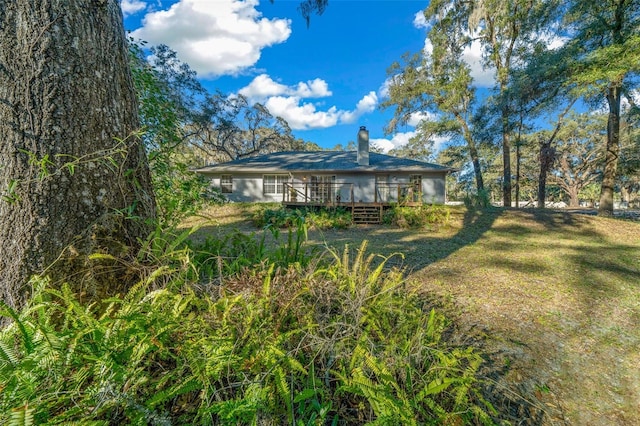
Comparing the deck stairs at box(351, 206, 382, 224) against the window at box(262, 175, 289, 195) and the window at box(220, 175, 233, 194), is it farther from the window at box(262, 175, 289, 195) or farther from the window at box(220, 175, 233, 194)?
the window at box(220, 175, 233, 194)

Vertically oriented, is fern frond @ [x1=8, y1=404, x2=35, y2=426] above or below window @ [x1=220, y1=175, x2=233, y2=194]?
below

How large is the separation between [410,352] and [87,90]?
2182 millimetres

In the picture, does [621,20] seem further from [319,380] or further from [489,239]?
[319,380]

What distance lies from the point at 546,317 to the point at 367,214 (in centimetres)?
773

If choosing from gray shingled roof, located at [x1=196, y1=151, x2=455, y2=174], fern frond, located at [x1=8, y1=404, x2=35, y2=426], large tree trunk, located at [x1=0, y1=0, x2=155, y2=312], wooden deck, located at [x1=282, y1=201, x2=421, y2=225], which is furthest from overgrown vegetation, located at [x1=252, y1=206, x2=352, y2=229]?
fern frond, located at [x1=8, y1=404, x2=35, y2=426]

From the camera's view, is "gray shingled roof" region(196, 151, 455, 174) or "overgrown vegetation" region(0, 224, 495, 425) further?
"gray shingled roof" region(196, 151, 455, 174)

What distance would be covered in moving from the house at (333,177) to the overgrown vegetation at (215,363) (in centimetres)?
1212

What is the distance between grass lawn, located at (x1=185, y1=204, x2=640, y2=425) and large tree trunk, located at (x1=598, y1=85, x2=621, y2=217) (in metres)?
6.16

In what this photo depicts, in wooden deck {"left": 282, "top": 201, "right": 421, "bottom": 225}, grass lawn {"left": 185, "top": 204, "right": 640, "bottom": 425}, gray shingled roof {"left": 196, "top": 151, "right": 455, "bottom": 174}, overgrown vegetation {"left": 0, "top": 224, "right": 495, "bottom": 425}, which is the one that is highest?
gray shingled roof {"left": 196, "top": 151, "right": 455, "bottom": 174}

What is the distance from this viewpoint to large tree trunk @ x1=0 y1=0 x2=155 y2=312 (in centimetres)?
129

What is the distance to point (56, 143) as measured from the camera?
136 centimetres

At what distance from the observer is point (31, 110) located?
52.1 inches

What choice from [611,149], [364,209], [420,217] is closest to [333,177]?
[364,209]

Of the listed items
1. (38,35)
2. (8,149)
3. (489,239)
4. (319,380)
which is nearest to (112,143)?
(8,149)
